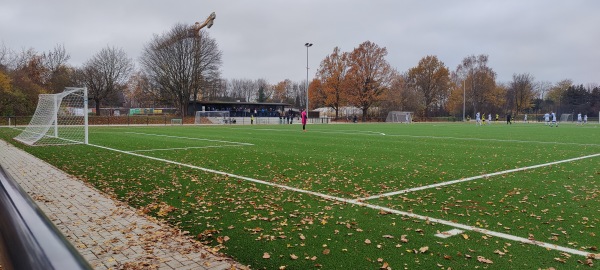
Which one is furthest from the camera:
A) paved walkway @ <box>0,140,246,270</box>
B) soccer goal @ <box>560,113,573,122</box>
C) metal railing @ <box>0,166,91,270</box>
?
soccer goal @ <box>560,113,573,122</box>

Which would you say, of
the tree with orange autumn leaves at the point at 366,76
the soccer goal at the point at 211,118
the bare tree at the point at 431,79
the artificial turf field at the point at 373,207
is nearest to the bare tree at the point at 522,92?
the bare tree at the point at 431,79

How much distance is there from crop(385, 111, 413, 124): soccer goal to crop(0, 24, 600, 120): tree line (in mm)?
2991

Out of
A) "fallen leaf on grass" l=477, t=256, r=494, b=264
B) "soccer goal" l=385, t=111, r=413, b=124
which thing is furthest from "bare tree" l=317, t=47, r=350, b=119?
"fallen leaf on grass" l=477, t=256, r=494, b=264

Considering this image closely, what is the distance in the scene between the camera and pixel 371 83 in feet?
230

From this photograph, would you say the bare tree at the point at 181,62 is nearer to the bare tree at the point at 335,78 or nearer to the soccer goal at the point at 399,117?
the bare tree at the point at 335,78

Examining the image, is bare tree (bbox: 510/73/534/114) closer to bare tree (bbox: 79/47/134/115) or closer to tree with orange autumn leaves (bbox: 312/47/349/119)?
tree with orange autumn leaves (bbox: 312/47/349/119)

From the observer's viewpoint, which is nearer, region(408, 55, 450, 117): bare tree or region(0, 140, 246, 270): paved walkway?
region(0, 140, 246, 270): paved walkway

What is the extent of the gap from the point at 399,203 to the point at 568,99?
114m

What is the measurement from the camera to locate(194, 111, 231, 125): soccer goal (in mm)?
58122

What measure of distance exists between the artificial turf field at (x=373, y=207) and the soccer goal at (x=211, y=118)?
45.3 m

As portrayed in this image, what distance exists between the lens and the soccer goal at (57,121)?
20558 millimetres

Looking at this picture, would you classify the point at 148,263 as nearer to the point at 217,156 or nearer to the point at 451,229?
the point at 451,229

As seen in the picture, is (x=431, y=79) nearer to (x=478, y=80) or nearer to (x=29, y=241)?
(x=478, y=80)

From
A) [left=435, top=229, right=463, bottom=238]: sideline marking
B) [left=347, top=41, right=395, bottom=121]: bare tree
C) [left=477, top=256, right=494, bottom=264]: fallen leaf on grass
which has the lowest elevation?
[left=477, top=256, right=494, bottom=264]: fallen leaf on grass
